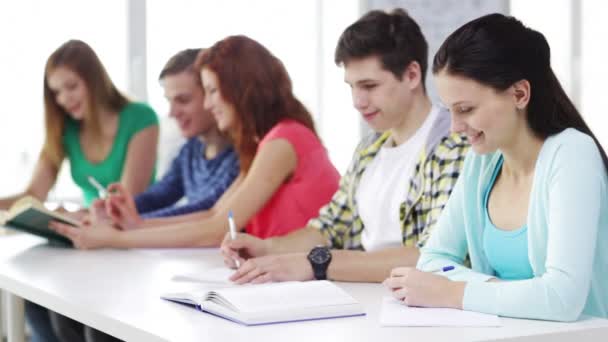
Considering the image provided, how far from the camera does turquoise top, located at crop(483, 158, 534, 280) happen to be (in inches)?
68.3

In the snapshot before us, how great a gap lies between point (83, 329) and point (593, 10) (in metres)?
4.15

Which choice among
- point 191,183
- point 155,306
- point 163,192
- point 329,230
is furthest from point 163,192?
point 155,306

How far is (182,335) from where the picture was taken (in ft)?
4.78

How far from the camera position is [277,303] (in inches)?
63.1

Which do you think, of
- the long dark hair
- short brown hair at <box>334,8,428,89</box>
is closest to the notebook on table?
short brown hair at <box>334,8,428,89</box>

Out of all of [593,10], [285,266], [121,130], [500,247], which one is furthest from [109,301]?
[593,10]

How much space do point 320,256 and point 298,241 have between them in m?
0.44

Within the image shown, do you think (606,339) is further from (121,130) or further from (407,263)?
(121,130)

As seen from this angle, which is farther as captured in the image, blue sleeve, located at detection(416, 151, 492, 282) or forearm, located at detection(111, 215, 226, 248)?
forearm, located at detection(111, 215, 226, 248)

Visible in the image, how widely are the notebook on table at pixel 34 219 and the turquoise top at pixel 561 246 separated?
1.39 m

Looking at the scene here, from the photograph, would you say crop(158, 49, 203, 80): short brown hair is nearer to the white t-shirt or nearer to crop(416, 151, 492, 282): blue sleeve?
the white t-shirt

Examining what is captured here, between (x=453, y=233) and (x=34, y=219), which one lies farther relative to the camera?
(x=34, y=219)

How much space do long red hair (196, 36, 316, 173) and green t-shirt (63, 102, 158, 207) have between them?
936 mm

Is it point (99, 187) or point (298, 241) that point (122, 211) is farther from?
point (298, 241)
